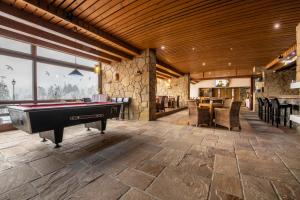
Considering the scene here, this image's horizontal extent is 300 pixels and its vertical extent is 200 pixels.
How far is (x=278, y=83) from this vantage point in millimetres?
7898

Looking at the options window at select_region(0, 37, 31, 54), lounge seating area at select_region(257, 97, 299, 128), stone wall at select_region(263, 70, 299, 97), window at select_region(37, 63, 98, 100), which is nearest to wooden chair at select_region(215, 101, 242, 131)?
lounge seating area at select_region(257, 97, 299, 128)

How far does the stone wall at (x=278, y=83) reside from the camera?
7.73 metres

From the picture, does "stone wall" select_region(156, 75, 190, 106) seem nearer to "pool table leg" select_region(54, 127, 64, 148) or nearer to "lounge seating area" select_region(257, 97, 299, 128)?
"lounge seating area" select_region(257, 97, 299, 128)

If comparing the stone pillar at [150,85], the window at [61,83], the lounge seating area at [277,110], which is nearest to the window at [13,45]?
the window at [61,83]

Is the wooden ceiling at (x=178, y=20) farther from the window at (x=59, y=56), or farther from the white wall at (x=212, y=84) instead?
the white wall at (x=212, y=84)

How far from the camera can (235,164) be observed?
6.98ft

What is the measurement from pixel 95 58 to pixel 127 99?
7.72 ft

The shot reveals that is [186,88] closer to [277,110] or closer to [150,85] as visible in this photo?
[150,85]

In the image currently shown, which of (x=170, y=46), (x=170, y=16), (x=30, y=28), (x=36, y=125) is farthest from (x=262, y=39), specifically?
(x=30, y=28)

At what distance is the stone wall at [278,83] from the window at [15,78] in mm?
11269

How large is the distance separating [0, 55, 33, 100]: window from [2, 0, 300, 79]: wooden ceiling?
246 cm

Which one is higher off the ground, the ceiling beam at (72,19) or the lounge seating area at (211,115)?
the ceiling beam at (72,19)

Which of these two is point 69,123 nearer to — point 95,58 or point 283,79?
point 95,58

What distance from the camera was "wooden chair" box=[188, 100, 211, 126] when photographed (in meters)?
4.65
